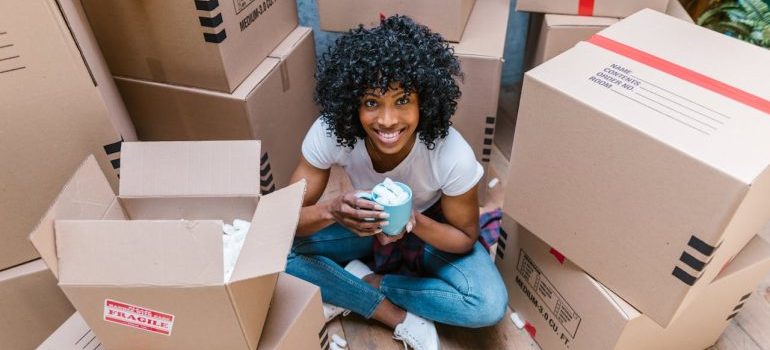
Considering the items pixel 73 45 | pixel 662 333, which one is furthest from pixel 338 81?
pixel 662 333

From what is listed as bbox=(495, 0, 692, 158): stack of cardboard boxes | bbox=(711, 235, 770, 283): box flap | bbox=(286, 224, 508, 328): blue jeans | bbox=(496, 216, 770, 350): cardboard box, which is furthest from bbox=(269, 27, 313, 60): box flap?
bbox=(711, 235, 770, 283): box flap

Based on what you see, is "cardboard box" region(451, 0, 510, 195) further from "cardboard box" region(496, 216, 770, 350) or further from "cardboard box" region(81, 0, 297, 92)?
"cardboard box" region(81, 0, 297, 92)

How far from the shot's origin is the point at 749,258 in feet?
3.28

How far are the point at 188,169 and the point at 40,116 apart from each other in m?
0.25

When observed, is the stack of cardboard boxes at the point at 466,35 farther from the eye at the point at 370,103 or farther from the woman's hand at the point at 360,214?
the woman's hand at the point at 360,214

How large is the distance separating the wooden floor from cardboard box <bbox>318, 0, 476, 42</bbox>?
2.39 ft

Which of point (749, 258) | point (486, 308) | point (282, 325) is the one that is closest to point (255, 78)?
point (282, 325)

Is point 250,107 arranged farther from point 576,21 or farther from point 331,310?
point 576,21

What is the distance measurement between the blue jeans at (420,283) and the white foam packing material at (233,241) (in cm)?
31

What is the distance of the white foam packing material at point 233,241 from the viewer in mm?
830

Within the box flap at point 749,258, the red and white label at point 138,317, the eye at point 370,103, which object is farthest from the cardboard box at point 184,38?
the box flap at point 749,258

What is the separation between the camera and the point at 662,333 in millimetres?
1069

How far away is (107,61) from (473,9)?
98cm

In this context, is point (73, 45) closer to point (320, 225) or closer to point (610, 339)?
point (320, 225)
